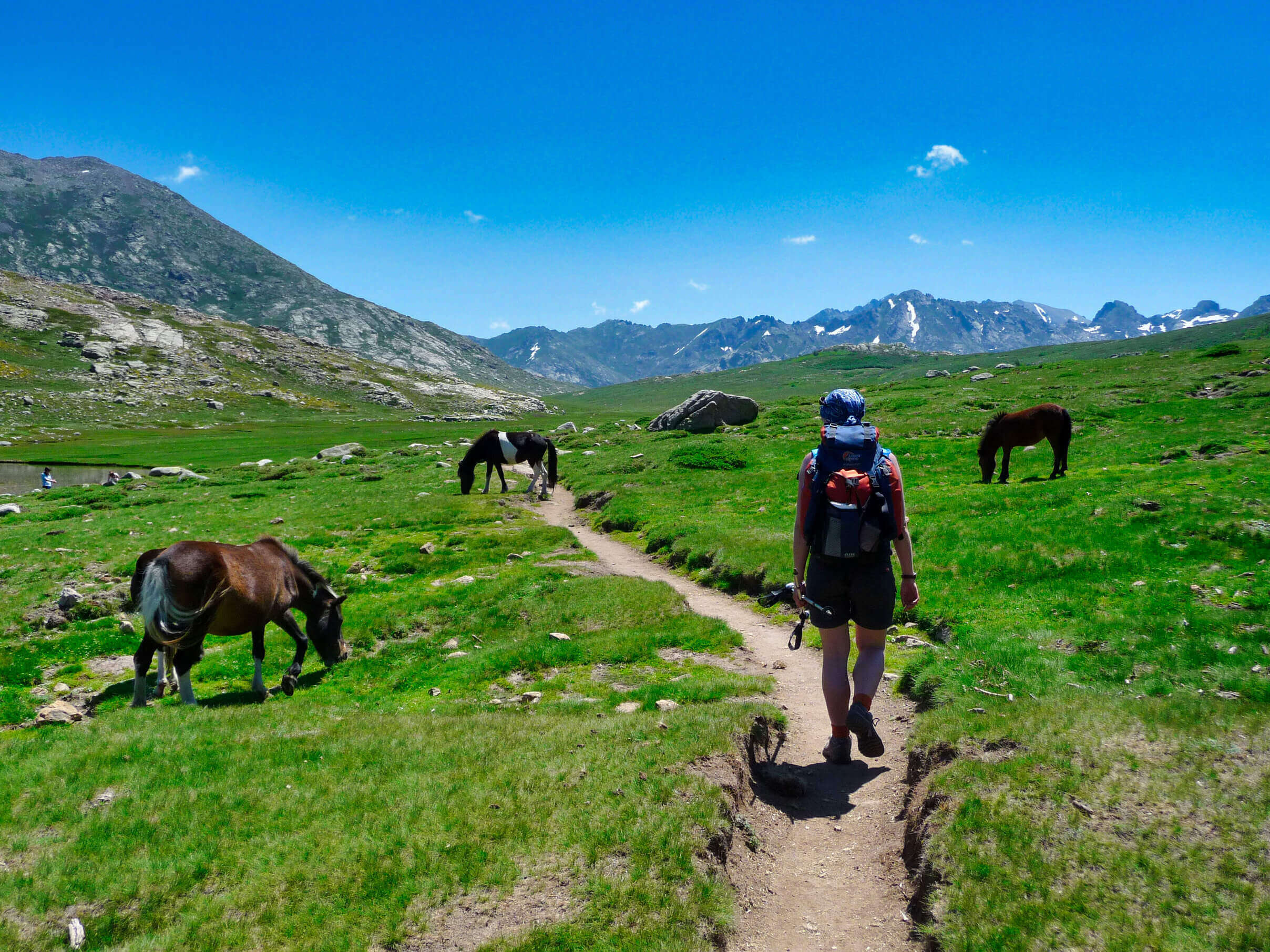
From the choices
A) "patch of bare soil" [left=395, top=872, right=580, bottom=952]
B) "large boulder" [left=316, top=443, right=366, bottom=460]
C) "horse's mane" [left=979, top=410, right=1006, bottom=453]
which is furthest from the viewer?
"large boulder" [left=316, top=443, right=366, bottom=460]

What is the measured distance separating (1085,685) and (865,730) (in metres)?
3.74

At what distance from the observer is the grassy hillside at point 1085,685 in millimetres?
5438

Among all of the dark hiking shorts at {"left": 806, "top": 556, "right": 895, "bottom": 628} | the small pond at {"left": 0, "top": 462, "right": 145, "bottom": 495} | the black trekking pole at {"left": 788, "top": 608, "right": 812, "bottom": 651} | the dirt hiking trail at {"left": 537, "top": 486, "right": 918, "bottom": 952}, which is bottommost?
the dirt hiking trail at {"left": 537, "top": 486, "right": 918, "bottom": 952}

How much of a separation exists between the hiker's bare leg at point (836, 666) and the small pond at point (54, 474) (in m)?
66.0

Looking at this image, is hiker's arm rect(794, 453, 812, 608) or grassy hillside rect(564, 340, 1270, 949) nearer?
grassy hillside rect(564, 340, 1270, 949)

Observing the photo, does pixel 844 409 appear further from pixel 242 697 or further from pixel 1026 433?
pixel 1026 433

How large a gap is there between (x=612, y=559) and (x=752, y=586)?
6.07 metres

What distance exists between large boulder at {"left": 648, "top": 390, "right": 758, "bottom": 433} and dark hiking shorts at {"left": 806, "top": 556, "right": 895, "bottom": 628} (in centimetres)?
4857

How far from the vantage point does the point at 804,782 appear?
8.78 metres

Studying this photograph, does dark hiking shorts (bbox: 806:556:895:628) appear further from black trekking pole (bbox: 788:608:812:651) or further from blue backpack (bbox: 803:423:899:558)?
blue backpack (bbox: 803:423:899:558)

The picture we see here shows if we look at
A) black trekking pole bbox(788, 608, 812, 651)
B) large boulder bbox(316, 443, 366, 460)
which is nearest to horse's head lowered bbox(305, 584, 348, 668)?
black trekking pole bbox(788, 608, 812, 651)

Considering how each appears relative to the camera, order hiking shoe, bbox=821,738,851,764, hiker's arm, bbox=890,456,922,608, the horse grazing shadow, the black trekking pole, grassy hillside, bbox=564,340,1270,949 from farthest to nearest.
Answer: the horse grazing shadow, hiking shoe, bbox=821,738,851,764, the black trekking pole, hiker's arm, bbox=890,456,922,608, grassy hillside, bbox=564,340,1270,949

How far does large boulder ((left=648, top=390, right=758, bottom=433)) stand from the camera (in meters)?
57.3

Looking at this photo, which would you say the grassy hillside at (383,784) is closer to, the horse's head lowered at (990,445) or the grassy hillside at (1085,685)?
the grassy hillside at (1085,685)
